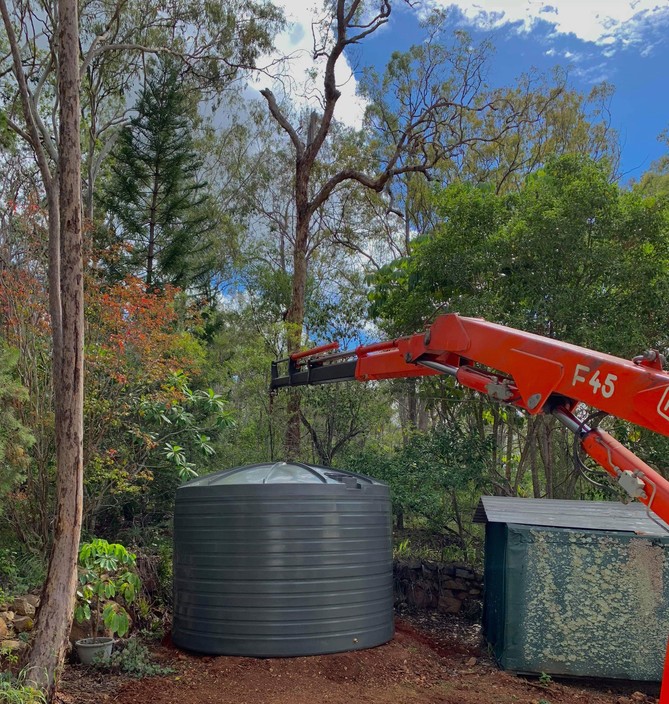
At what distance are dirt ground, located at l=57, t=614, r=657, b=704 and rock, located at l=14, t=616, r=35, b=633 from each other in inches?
19.6

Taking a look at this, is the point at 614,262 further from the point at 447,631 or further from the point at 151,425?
the point at 151,425

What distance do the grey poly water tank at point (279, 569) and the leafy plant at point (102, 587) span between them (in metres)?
0.54

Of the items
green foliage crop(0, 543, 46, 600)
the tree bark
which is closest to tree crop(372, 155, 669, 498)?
the tree bark

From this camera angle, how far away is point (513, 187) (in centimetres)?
1784

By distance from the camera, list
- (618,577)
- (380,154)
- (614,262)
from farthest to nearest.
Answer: (380,154) < (614,262) < (618,577)

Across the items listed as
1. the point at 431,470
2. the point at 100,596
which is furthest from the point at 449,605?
the point at 100,596

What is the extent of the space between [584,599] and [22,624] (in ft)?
15.3

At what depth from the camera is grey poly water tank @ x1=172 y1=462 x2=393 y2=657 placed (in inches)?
224

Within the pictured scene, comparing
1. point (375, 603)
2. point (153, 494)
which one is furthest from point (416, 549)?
point (153, 494)

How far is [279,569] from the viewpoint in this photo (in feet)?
18.8

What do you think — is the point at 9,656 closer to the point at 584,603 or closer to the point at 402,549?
the point at 584,603

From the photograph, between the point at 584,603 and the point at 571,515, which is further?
the point at 571,515

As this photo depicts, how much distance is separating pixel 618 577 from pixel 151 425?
18.7 feet

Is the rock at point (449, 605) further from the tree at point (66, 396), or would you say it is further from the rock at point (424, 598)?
the tree at point (66, 396)
